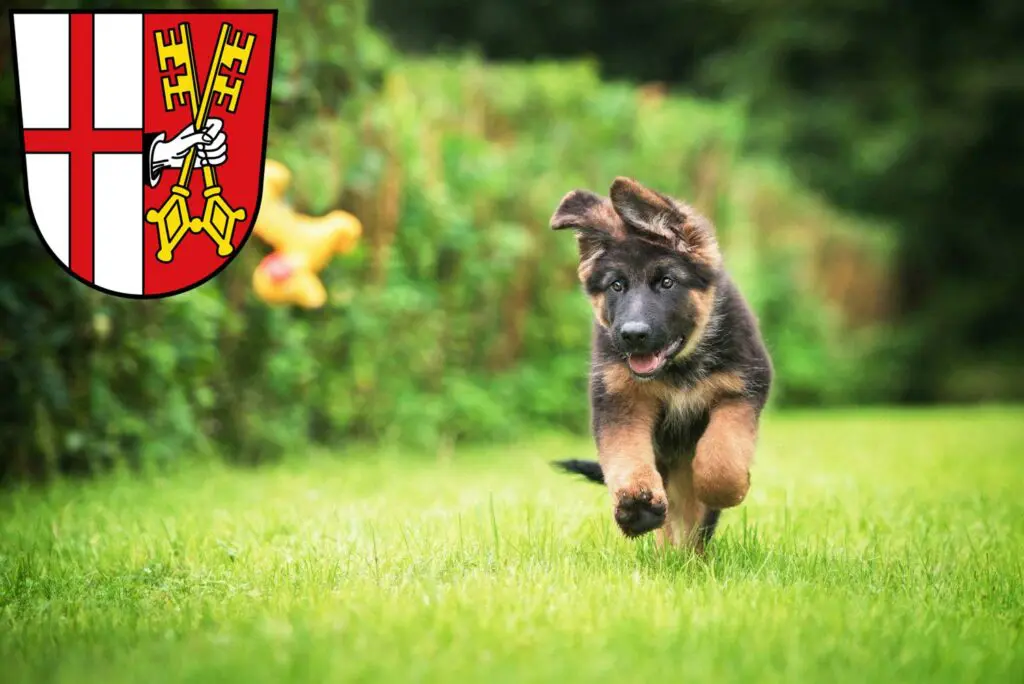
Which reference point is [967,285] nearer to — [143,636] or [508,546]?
[508,546]

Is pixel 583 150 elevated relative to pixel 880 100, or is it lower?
lower

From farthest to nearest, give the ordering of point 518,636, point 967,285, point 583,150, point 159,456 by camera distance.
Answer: point 967,285
point 583,150
point 159,456
point 518,636

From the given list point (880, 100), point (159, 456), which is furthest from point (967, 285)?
point (159, 456)

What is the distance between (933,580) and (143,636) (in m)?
2.66

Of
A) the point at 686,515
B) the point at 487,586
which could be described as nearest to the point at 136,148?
the point at 487,586

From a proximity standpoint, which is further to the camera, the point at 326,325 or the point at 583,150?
the point at 583,150

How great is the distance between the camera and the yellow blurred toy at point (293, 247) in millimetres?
7094

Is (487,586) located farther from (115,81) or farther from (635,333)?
(115,81)

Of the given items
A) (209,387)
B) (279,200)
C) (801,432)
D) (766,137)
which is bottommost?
(801,432)

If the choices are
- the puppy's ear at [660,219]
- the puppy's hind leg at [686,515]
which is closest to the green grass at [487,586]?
the puppy's hind leg at [686,515]

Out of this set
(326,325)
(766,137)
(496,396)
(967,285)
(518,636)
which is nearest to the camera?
(518,636)

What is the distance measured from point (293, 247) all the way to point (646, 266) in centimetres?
352

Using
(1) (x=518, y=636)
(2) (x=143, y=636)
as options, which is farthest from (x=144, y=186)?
(1) (x=518, y=636)

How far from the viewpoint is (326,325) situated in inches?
319
